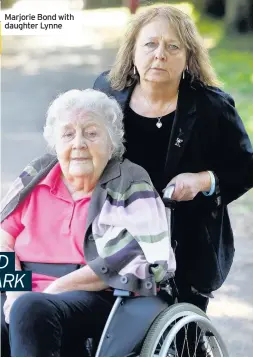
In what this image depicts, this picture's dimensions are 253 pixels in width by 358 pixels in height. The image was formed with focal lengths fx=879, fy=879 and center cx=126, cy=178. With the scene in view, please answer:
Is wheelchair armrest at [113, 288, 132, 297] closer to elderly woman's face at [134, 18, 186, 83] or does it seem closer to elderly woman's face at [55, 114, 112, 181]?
elderly woman's face at [55, 114, 112, 181]

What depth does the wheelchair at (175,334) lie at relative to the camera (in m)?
2.44

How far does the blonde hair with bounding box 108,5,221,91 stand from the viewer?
2719 millimetres

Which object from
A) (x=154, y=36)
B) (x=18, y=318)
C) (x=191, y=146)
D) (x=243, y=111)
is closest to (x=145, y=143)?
(x=191, y=146)

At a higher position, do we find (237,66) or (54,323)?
(237,66)

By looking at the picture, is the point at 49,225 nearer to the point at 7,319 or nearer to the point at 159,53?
the point at 7,319

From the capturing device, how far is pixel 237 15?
3.09 m

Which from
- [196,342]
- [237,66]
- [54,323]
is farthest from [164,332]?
[237,66]

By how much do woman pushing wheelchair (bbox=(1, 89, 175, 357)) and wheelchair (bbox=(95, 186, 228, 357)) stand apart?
4 cm

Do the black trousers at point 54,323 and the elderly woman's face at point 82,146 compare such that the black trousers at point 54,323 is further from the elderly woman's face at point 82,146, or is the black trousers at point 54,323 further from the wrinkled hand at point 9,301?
the elderly woman's face at point 82,146

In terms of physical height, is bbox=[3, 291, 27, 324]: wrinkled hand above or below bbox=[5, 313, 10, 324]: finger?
above

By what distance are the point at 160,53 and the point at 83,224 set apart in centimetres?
57

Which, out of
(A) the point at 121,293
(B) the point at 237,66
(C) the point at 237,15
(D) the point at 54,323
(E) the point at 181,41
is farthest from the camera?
(B) the point at 237,66

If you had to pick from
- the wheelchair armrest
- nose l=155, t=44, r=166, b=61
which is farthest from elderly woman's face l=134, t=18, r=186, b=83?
the wheelchair armrest

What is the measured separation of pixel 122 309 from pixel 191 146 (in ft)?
1.91
